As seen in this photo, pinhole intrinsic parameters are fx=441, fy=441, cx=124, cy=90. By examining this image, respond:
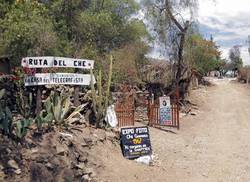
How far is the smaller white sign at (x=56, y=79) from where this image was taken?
1002 cm

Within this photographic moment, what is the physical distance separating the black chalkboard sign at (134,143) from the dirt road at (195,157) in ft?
1.07

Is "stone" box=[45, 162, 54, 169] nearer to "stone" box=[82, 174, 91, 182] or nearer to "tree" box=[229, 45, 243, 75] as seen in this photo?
"stone" box=[82, 174, 91, 182]

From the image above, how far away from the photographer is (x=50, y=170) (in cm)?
805

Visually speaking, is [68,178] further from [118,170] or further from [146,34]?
[146,34]

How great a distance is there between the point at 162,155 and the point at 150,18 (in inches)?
596

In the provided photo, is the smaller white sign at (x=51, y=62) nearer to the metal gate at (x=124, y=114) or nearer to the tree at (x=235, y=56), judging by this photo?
the metal gate at (x=124, y=114)

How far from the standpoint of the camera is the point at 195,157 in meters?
11.2

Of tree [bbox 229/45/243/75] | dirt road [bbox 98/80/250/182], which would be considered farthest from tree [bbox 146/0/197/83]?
tree [bbox 229/45/243/75]

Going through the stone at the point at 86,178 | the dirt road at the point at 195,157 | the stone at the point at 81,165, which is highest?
the stone at the point at 81,165

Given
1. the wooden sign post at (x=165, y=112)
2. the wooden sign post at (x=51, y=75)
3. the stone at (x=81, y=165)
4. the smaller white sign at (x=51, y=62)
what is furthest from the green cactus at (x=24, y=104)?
the wooden sign post at (x=165, y=112)

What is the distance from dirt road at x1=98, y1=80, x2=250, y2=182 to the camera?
9.29 meters

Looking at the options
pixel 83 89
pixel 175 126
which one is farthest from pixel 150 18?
pixel 83 89

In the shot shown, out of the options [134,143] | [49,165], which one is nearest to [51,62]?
[134,143]

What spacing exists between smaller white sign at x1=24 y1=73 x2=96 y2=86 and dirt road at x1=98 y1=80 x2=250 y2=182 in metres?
2.23
